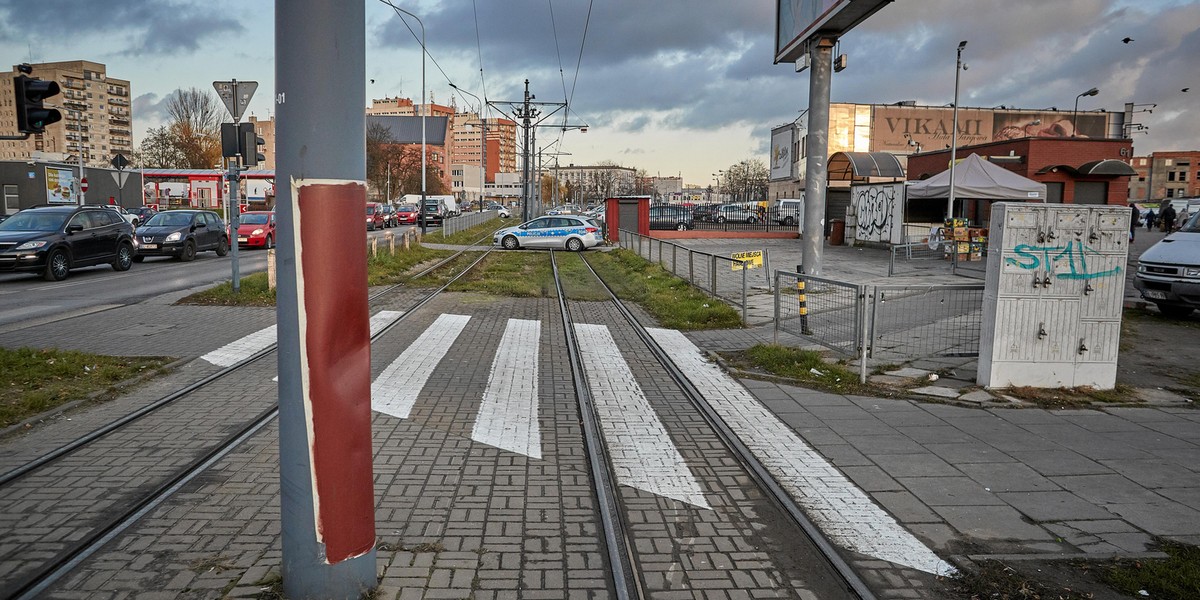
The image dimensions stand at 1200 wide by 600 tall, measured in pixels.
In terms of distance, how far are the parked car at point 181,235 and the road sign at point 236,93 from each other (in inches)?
477

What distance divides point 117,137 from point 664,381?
17813 cm

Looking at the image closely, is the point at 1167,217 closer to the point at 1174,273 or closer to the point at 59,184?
the point at 1174,273

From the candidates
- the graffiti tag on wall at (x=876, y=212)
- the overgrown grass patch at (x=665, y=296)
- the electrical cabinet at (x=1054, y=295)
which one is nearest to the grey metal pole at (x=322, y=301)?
the electrical cabinet at (x=1054, y=295)

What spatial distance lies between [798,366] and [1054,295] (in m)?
2.65

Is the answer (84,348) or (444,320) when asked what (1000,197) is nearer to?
(444,320)

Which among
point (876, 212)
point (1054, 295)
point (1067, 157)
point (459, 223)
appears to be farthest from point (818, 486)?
point (459, 223)

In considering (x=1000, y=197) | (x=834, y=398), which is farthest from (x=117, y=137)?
(x=834, y=398)

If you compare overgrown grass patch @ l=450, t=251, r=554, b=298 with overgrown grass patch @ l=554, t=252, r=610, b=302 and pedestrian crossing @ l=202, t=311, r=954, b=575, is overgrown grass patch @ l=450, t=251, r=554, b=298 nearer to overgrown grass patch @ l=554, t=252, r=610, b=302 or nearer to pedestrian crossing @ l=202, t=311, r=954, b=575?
overgrown grass patch @ l=554, t=252, r=610, b=302

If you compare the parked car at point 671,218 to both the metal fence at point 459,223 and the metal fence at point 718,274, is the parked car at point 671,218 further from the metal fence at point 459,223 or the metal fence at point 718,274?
the metal fence at point 718,274

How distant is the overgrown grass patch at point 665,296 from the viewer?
13.0 metres

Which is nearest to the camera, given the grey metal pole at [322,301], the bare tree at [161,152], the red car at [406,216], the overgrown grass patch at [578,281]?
the grey metal pole at [322,301]

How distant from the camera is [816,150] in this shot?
16453mm

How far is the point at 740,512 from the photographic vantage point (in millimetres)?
4871

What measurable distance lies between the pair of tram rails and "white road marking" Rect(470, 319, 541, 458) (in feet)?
1.45
